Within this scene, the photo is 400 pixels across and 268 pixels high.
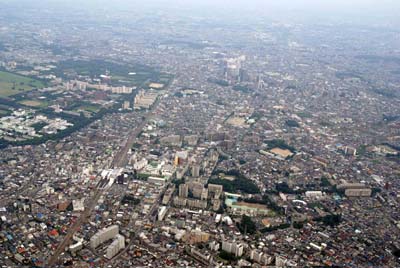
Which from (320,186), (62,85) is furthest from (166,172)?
(62,85)

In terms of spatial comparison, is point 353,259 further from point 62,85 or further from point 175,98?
point 62,85

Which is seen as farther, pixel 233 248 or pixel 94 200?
pixel 94 200

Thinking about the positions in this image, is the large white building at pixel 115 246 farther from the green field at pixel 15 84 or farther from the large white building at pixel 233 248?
the green field at pixel 15 84

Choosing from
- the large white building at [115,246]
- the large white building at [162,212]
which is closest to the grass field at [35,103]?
the large white building at [162,212]

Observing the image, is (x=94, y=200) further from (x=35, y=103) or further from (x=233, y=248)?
(x=35, y=103)

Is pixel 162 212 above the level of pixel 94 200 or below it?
above

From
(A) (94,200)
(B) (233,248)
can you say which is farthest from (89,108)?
(B) (233,248)
